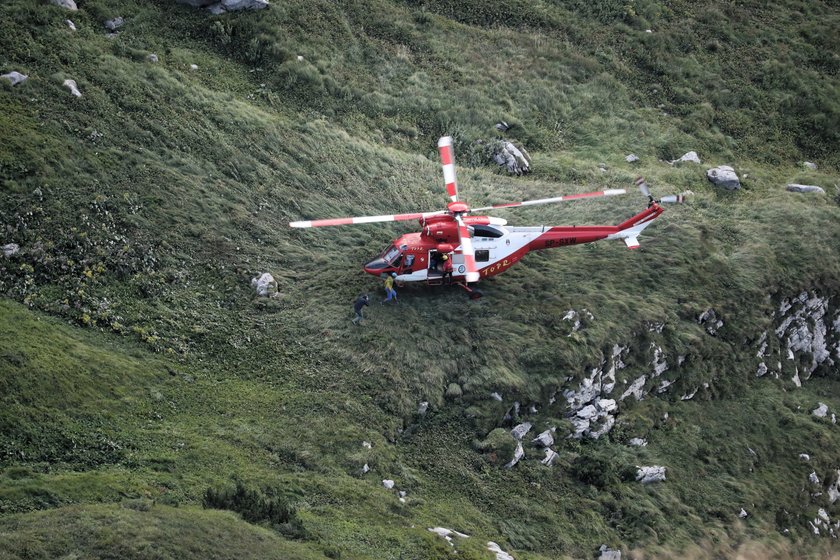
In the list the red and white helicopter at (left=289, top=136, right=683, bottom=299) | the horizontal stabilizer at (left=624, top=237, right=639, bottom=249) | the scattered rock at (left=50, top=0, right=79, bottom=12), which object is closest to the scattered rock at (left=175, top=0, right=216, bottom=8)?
the scattered rock at (left=50, top=0, right=79, bottom=12)

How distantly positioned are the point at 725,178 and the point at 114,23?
114ft

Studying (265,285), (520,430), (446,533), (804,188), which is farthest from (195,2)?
(804,188)

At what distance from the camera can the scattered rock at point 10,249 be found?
1029 inches

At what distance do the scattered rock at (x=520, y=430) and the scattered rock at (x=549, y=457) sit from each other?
39.2 inches

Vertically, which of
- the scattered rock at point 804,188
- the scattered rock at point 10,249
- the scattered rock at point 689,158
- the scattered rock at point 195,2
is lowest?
the scattered rock at point 804,188

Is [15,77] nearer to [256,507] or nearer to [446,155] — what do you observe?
[446,155]

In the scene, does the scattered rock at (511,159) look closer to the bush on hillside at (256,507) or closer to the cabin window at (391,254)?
the cabin window at (391,254)

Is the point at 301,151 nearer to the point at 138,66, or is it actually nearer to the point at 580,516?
the point at 138,66

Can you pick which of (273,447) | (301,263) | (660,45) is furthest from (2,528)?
(660,45)

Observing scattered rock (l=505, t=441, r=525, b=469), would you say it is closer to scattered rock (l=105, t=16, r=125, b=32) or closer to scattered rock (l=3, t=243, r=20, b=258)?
scattered rock (l=3, t=243, r=20, b=258)

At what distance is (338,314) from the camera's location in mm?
29312

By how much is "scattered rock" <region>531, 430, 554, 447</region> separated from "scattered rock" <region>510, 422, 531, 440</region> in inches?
17.0

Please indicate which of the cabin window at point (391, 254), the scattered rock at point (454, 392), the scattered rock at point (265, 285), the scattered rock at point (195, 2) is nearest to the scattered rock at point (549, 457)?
the scattered rock at point (454, 392)

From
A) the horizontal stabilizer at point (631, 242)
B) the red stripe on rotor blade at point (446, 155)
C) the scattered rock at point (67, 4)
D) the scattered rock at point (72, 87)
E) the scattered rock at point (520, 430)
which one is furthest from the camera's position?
the scattered rock at point (67, 4)
